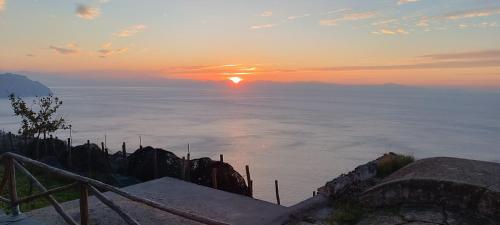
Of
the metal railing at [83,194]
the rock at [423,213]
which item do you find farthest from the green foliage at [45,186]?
the rock at [423,213]

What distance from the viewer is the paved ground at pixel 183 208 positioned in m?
9.65

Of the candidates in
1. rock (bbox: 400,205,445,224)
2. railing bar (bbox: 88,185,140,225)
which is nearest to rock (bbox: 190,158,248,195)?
rock (bbox: 400,205,445,224)

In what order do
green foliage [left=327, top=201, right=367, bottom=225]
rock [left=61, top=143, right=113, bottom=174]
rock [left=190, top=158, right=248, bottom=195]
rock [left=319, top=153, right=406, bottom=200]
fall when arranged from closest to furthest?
green foliage [left=327, top=201, right=367, bottom=225]
rock [left=319, top=153, right=406, bottom=200]
rock [left=190, top=158, right=248, bottom=195]
rock [left=61, top=143, right=113, bottom=174]

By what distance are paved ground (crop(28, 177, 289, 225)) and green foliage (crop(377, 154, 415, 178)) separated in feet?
9.40

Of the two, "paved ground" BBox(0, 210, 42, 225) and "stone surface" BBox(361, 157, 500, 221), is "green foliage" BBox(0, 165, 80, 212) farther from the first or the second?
"stone surface" BBox(361, 157, 500, 221)

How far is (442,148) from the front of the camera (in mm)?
88688

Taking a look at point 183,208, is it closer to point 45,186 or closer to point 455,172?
point 455,172

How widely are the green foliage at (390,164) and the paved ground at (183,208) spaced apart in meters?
2.86

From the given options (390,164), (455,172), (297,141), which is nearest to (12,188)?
(455,172)

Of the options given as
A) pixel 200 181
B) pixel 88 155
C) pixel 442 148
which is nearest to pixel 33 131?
pixel 88 155

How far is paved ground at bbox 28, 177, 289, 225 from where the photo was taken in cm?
965

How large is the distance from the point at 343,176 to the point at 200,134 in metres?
93.3

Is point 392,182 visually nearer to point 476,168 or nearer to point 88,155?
point 476,168

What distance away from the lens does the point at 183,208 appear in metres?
10.9
